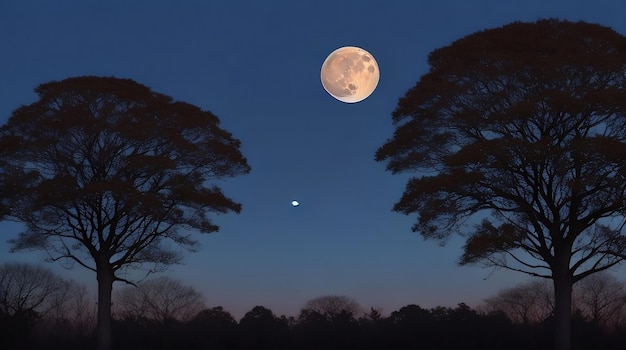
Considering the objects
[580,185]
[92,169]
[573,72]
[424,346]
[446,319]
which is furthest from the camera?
[446,319]

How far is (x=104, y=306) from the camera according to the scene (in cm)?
2644

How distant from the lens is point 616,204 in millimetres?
21984

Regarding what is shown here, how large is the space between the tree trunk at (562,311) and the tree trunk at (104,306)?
611 inches

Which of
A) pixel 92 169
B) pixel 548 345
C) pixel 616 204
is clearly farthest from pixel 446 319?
pixel 92 169

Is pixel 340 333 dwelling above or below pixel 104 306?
below

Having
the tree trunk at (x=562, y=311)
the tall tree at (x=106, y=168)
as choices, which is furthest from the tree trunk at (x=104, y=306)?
the tree trunk at (x=562, y=311)

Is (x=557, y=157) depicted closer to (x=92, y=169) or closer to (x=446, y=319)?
(x=446, y=319)

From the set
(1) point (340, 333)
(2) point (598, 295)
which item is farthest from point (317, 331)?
(2) point (598, 295)

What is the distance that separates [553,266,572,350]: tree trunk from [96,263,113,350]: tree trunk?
1553 centimetres

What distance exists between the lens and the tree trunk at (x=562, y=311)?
74.3 feet

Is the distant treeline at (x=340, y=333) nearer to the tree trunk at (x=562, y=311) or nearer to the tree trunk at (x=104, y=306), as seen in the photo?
the tree trunk at (x=104, y=306)

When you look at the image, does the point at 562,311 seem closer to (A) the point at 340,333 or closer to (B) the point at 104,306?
(A) the point at 340,333

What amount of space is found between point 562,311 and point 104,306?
15930 millimetres

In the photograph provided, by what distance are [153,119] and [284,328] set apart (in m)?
11.6
